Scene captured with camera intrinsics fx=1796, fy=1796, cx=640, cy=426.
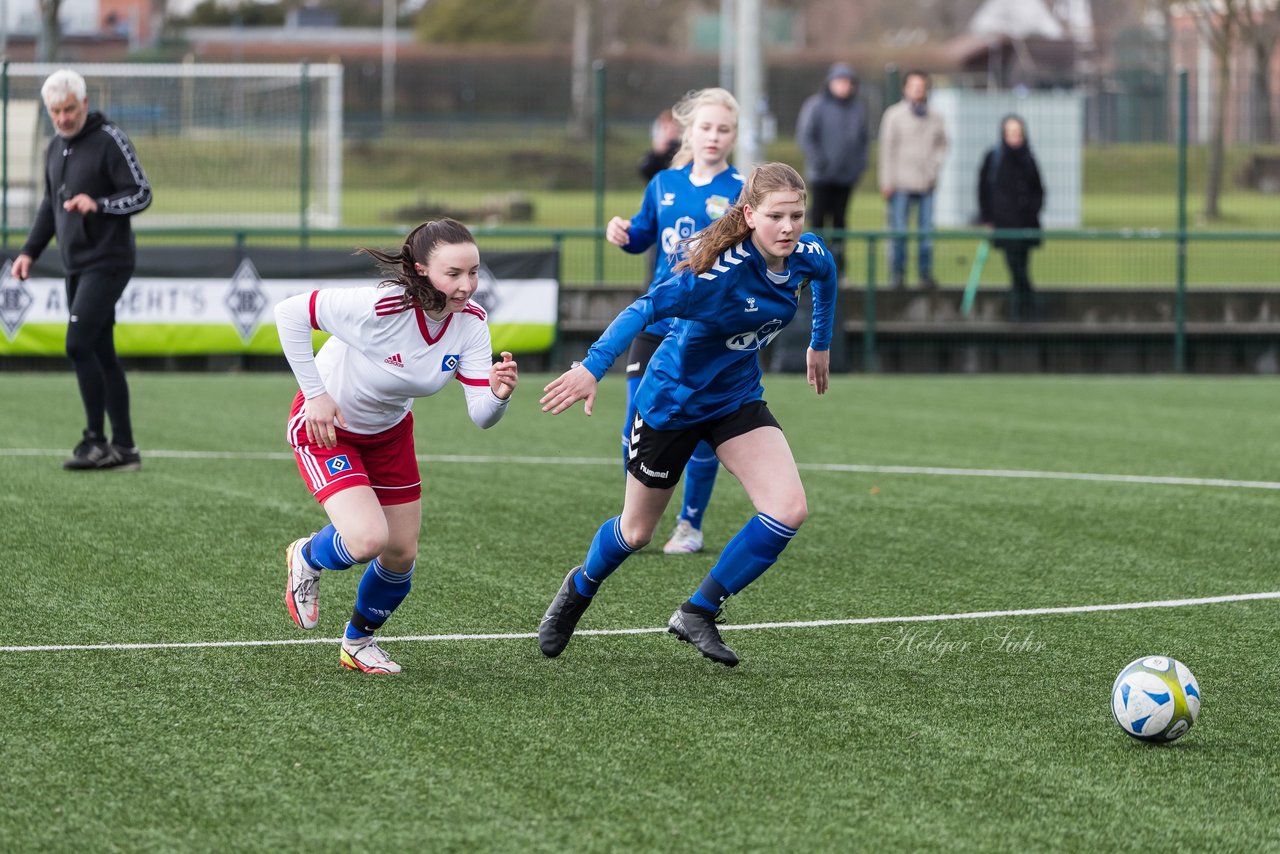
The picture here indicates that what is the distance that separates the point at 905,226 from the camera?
17609 millimetres

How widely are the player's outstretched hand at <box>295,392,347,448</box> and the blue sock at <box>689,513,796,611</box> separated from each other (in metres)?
1.31

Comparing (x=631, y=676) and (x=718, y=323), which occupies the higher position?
(x=718, y=323)

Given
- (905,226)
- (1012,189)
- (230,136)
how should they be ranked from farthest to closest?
1. (230,136)
2. (905,226)
3. (1012,189)

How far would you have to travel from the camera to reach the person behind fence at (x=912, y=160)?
17.1m

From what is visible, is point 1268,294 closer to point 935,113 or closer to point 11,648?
point 935,113

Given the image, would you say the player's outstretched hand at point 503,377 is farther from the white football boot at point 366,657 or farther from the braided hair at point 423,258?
the white football boot at point 366,657

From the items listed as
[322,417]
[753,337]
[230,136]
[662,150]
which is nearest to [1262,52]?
[662,150]

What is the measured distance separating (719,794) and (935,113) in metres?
13.6

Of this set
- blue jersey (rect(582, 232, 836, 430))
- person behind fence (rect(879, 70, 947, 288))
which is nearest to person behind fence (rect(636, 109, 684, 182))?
person behind fence (rect(879, 70, 947, 288))

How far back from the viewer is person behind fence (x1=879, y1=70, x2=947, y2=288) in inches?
672

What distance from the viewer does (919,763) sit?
479 cm

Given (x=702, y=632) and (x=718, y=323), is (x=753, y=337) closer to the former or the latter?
(x=718, y=323)

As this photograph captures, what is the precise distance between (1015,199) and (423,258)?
1286cm

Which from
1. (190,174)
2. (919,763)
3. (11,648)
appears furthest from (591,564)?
(190,174)
